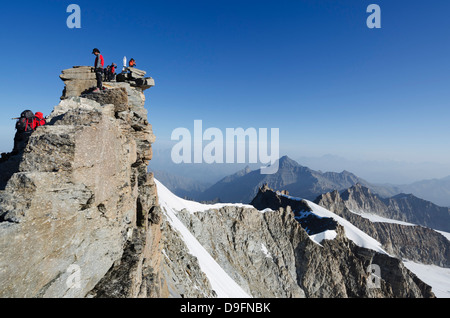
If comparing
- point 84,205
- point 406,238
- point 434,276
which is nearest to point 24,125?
point 84,205

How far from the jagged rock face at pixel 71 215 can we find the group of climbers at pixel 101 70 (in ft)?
12.1

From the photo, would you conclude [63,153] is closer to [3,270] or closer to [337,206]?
[3,270]

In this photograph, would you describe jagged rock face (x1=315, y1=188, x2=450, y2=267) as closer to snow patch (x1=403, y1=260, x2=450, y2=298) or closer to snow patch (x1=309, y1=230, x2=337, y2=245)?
snow patch (x1=403, y1=260, x2=450, y2=298)

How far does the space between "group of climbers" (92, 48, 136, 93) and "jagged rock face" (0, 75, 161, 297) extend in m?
3.68

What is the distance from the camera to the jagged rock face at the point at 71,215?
530cm

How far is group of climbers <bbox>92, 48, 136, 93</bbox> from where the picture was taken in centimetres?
1281

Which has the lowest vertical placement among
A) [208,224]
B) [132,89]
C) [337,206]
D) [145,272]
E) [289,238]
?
[337,206]

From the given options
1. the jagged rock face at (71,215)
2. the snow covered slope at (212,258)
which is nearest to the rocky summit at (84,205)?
the jagged rock face at (71,215)

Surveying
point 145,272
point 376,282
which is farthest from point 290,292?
point 145,272

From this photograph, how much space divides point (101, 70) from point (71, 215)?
11.0m

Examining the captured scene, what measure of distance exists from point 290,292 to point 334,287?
18.1 m

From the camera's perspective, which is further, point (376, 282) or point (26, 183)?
point (376, 282)

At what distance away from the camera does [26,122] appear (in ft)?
31.8

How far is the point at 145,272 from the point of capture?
32.2 ft
